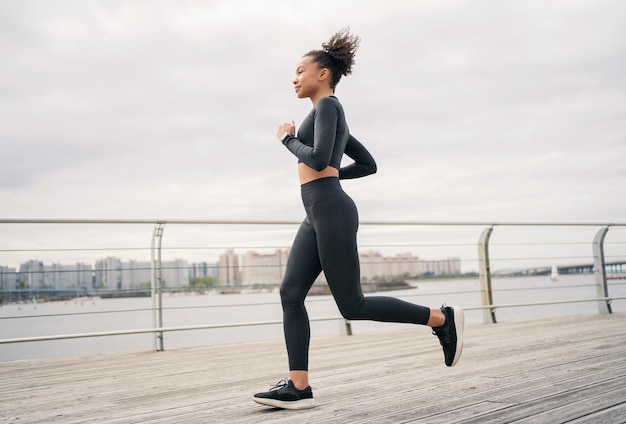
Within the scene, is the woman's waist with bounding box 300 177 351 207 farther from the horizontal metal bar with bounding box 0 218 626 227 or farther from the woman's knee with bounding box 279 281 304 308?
the horizontal metal bar with bounding box 0 218 626 227

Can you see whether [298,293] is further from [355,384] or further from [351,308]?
[355,384]

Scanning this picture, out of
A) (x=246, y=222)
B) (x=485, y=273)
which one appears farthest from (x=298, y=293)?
(x=485, y=273)

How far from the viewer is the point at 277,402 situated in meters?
2.13

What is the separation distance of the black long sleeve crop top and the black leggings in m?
0.13

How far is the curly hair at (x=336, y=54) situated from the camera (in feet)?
7.89

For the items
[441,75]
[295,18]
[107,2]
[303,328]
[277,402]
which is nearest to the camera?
[277,402]

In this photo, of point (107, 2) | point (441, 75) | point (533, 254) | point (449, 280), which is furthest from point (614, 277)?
point (441, 75)

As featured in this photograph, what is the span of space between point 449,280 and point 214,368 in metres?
3.40

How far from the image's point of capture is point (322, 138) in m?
2.14

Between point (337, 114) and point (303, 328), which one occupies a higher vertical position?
point (337, 114)

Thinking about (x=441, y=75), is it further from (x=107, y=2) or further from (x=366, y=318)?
(x=366, y=318)

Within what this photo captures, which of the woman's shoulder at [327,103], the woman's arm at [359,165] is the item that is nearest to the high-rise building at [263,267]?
the woman's arm at [359,165]

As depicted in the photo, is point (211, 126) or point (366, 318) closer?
point (366, 318)

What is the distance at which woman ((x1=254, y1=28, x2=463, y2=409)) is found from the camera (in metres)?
2.15
